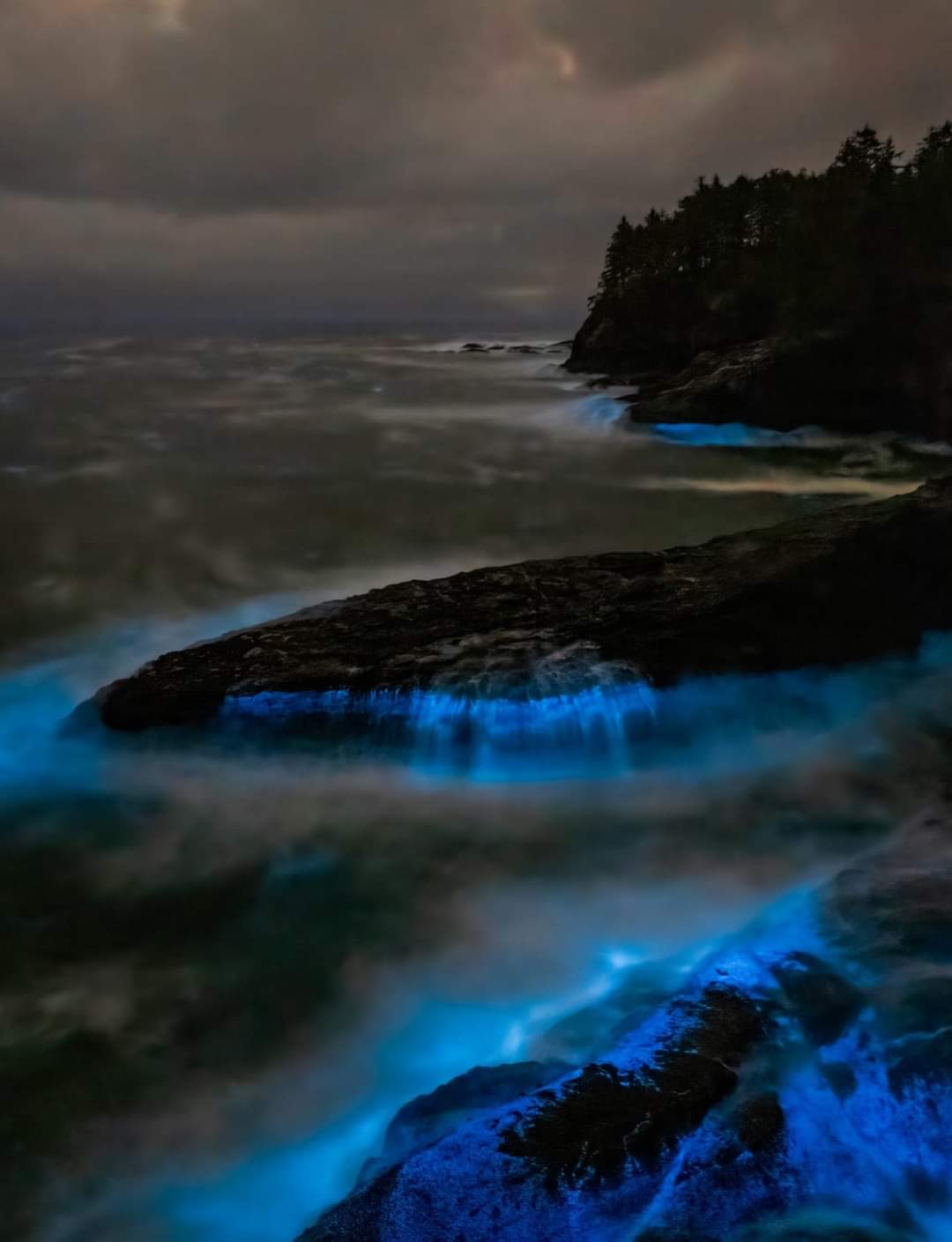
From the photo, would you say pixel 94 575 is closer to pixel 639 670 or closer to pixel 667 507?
pixel 639 670

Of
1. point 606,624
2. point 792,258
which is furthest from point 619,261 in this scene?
point 606,624

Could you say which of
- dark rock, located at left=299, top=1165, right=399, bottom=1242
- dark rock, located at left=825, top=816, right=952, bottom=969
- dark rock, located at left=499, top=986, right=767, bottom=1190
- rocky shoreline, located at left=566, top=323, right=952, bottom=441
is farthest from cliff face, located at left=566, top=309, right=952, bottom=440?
dark rock, located at left=299, top=1165, right=399, bottom=1242

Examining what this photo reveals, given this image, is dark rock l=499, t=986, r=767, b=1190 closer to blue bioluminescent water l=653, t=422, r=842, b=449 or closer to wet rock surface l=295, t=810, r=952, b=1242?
wet rock surface l=295, t=810, r=952, b=1242

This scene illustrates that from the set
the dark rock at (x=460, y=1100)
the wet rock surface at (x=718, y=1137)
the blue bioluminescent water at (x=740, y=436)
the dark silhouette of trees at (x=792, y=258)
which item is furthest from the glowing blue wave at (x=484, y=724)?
the dark silhouette of trees at (x=792, y=258)

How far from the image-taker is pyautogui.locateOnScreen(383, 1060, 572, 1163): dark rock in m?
4.51

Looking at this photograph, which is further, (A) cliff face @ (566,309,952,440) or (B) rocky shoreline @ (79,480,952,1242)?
(A) cliff face @ (566,309,952,440)

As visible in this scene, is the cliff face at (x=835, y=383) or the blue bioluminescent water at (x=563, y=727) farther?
the cliff face at (x=835, y=383)

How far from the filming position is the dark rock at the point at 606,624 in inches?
347

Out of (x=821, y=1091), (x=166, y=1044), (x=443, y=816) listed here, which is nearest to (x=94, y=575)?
(x=443, y=816)

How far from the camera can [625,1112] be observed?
13.3ft

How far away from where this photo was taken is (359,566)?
15922 mm

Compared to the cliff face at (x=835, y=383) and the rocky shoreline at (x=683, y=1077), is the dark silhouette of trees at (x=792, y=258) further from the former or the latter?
the rocky shoreline at (x=683, y=1077)

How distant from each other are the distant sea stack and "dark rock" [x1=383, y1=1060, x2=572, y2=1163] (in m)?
28.5

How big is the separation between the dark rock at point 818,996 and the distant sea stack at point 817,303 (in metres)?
27.1
